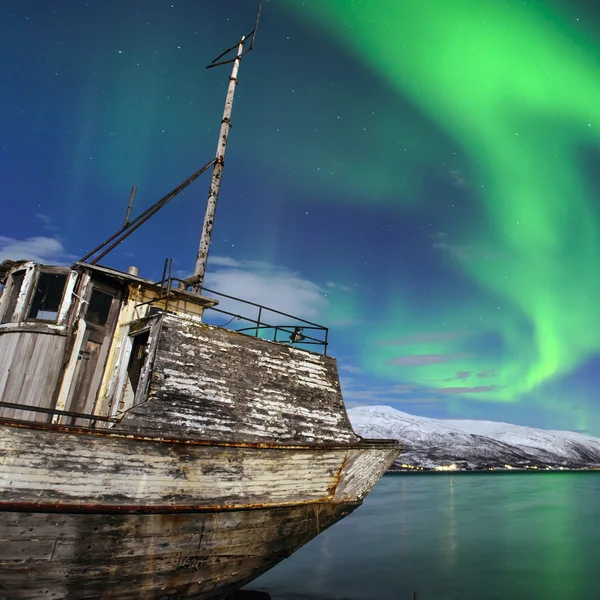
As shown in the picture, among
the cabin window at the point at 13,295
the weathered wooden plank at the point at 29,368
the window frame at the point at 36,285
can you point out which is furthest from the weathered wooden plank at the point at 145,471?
the cabin window at the point at 13,295

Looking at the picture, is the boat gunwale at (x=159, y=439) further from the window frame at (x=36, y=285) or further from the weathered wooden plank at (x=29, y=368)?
the window frame at (x=36, y=285)

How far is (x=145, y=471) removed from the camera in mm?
7496

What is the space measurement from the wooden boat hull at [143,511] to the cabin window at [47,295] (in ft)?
11.3

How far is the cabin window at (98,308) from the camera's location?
9.78 m

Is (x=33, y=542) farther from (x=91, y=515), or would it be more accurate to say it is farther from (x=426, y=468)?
(x=426, y=468)

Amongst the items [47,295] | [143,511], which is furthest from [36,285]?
[143,511]

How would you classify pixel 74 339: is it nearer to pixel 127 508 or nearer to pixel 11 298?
pixel 11 298

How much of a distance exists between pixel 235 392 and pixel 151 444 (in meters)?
2.25

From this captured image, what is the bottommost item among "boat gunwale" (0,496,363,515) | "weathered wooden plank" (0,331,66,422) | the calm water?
the calm water

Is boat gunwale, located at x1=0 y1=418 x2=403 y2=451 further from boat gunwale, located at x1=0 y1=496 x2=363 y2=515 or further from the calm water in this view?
the calm water

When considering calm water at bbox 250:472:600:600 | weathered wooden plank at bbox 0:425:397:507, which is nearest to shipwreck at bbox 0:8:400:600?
weathered wooden plank at bbox 0:425:397:507

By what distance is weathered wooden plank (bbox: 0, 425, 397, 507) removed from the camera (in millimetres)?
6625

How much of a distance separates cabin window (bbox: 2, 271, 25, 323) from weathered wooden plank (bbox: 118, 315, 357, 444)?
3.50 m

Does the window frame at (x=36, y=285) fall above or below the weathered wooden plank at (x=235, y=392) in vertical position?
above
